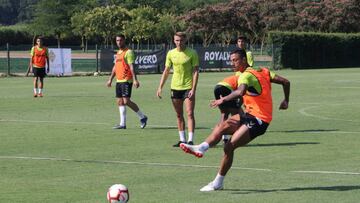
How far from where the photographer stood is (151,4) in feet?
335

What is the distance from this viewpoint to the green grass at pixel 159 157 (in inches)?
445

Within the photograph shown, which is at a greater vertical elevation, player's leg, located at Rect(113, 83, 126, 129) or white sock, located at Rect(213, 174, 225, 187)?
white sock, located at Rect(213, 174, 225, 187)

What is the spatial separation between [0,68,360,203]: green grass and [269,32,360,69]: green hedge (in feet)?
111

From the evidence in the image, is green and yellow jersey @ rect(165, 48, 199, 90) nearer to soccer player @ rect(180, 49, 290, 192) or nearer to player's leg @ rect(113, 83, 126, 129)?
player's leg @ rect(113, 83, 126, 129)

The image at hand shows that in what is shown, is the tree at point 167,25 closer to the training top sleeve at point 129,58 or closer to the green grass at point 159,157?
the green grass at point 159,157

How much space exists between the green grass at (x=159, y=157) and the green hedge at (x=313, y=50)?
3376cm

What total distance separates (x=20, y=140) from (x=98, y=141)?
60.8 inches

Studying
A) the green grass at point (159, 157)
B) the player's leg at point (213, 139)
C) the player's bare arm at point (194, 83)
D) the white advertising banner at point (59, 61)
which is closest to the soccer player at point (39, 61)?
the green grass at point (159, 157)

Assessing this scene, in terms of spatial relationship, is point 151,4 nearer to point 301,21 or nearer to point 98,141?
point 301,21

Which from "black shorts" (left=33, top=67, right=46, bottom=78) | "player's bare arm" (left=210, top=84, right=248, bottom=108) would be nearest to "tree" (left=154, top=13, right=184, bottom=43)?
"black shorts" (left=33, top=67, right=46, bottom=78)

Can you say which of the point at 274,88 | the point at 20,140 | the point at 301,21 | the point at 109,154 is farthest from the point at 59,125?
the point at 301,21

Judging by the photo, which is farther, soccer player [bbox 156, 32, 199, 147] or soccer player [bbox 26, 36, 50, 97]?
soccer player [bbox 26, 36, 50, 97]

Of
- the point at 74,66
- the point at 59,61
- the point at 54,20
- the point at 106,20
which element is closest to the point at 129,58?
the point at 59,61

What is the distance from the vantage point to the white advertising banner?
49031 millimetres
